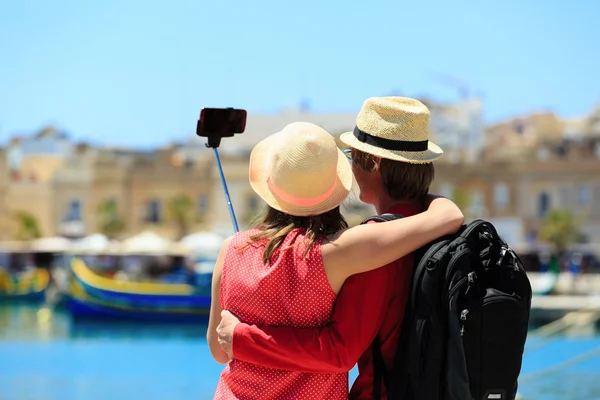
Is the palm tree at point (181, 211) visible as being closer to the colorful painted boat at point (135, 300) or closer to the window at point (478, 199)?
the window at point (478, 199)

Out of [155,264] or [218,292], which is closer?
[218,292]

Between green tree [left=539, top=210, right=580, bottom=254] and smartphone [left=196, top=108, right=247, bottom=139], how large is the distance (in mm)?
40208

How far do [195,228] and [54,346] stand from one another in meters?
24.6

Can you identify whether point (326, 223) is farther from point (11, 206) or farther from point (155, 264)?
point (11, 206)

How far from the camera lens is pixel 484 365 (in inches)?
78.2

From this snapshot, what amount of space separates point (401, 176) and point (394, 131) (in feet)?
0.35

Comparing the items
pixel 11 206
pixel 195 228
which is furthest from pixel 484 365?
pixel 11 206

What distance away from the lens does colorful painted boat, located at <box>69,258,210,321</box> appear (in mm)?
26875

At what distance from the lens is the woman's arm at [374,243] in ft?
6.54

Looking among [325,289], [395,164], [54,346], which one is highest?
[395,164]

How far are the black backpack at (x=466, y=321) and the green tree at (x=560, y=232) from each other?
4078 centimetres

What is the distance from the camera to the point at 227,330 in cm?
208

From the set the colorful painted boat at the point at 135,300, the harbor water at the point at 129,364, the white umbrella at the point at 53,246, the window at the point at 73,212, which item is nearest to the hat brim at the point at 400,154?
the harbor water at the point at 129,364

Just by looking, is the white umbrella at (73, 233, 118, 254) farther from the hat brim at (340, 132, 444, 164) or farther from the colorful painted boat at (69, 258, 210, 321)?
the hat brim at (340, 132, 444, 164)
